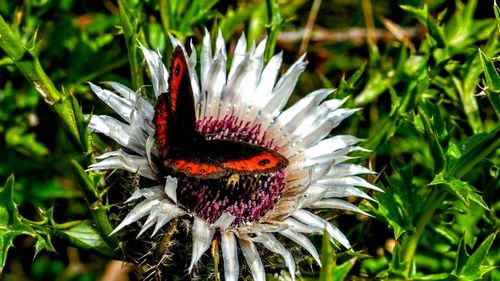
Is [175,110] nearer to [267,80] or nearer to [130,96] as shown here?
[130,96]

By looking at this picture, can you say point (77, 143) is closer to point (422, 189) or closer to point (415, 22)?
point (422, 189)

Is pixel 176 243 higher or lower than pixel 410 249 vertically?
higher

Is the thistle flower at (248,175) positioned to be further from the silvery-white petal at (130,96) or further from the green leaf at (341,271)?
the green leaf at (341,271)

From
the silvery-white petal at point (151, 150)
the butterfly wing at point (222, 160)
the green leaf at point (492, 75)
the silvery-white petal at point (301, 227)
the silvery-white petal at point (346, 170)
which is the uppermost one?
the green leaf at point (492, 75)

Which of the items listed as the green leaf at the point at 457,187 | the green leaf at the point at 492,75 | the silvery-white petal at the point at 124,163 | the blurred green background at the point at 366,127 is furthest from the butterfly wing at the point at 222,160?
the green leaf at the point at 492,75

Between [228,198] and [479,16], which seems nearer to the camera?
[228,198]

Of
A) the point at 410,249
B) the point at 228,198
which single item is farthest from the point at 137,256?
the point at 410,249
